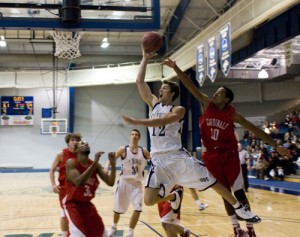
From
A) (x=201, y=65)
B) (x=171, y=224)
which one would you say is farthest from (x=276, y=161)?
(x=171, y=224)

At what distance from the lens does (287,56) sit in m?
14.6

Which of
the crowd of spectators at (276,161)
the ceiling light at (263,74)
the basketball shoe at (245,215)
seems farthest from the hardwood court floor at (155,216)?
the ceiling light at (263,74)

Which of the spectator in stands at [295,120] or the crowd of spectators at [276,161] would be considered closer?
the crowd of spectators at [276,161]

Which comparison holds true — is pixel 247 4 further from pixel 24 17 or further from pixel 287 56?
pixel 24 17

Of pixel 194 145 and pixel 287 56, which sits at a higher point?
pixel 287 56

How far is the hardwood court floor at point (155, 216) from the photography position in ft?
22.1

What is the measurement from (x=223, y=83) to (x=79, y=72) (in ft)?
26.4

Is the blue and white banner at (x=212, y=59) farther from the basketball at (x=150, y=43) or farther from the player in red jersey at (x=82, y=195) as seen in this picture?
the player in red jersey at (x=82, y=195)

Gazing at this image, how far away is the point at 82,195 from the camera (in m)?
4.22

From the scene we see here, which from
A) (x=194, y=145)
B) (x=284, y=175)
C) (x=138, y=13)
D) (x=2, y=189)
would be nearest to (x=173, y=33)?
(x=194, y=145)

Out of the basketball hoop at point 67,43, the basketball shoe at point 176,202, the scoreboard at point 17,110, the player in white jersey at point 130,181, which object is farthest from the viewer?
the scoreboard at point 17,110

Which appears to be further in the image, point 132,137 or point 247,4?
point 247,4

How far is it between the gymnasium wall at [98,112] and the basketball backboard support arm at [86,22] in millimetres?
17522

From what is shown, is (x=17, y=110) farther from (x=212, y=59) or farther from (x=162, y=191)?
(x=162, y=191)
